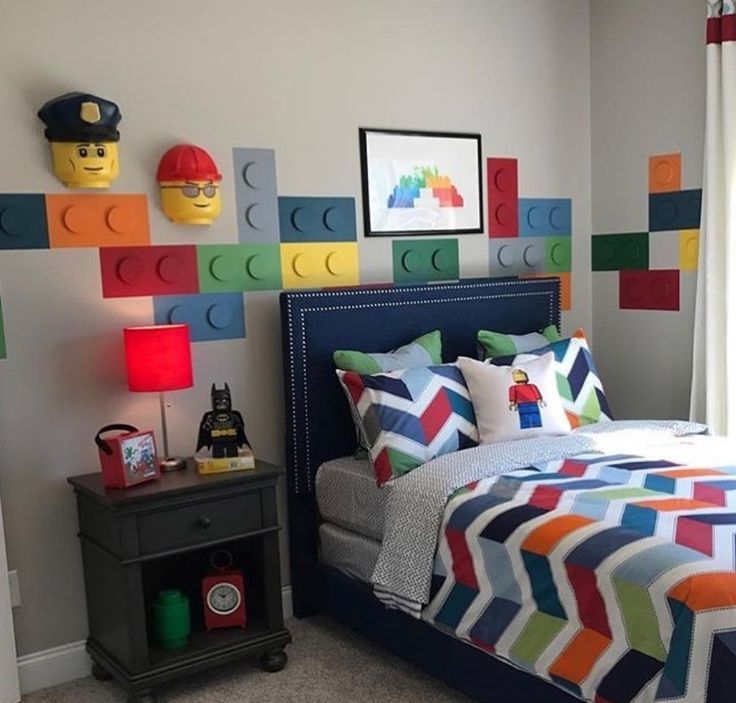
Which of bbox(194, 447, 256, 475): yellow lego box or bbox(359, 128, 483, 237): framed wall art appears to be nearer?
bbox(194, 447, 256, 475): yellow lego box

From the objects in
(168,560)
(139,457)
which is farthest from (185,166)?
(168,560)

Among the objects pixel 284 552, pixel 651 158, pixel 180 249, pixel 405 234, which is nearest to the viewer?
pixel 180 249

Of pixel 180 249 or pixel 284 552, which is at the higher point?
pixel 180 249

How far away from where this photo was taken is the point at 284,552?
11.0ft

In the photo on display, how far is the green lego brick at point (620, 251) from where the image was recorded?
3.97m

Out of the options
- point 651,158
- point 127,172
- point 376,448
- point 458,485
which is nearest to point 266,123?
point 127,172

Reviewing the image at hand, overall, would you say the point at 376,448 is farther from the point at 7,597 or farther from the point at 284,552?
the point at 7,597

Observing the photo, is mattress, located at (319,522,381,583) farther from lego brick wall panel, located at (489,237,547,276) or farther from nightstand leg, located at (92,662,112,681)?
lego brick wall panel, located at (489,237,547,276)

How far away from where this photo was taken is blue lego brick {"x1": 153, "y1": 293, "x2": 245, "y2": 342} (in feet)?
10.0

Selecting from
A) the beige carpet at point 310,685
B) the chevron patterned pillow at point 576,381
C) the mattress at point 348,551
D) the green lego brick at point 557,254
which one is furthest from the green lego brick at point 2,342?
the green lego brick at point 557,254

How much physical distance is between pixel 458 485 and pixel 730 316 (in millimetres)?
1569

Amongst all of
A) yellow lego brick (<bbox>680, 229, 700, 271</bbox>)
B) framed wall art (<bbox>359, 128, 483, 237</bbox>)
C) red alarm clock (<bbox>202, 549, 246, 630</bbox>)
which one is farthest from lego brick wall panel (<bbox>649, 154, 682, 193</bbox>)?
red alarm clock (<bbox>202, 549, 246, 630</bbox>)

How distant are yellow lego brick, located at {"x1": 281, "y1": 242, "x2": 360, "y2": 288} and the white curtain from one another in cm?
142

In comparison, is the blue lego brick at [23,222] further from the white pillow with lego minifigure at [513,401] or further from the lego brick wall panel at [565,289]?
the lego brick wall panel at [565,289]
